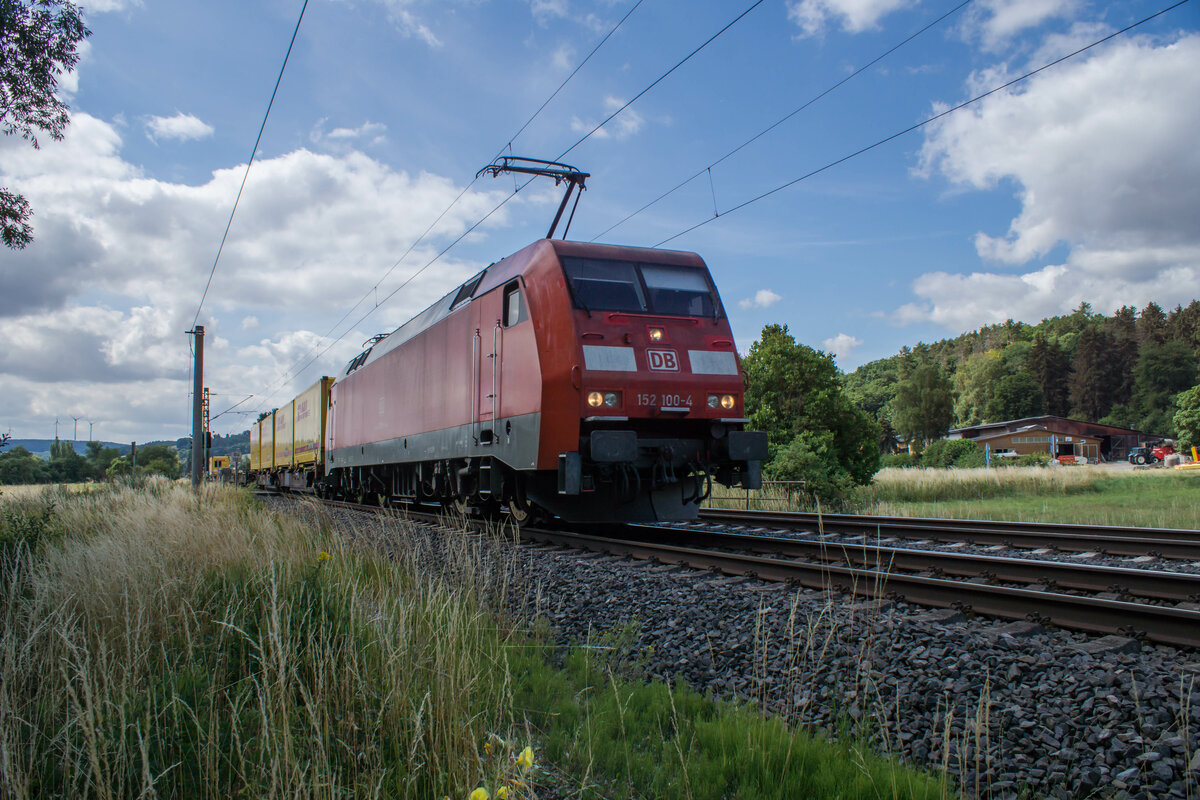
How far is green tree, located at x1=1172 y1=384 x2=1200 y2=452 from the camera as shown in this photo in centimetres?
5344

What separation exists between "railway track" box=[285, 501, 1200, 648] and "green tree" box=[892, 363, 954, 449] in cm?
6773

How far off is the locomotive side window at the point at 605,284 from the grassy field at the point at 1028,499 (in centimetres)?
767

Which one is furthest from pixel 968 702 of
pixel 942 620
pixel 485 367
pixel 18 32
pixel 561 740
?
pixel 18 32

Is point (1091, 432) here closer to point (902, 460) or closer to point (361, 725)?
point (902, 460)

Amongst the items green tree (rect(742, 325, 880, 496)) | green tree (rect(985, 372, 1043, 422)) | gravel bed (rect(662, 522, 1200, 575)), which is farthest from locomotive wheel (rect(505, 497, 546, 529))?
green tree (rect(985, 372, 1043, 422))

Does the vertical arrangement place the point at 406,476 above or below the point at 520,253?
below

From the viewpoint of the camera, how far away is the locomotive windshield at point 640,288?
833 cm

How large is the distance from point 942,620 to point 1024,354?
103m

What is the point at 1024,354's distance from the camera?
304 ft

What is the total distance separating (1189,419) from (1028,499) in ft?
159

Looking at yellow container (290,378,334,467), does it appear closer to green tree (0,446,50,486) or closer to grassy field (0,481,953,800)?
grassy field (0,481,953,800)

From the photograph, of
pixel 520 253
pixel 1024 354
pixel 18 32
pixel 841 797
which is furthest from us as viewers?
pixel 1024 354

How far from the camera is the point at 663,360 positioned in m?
8.31

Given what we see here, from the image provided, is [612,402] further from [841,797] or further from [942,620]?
[841,797]
